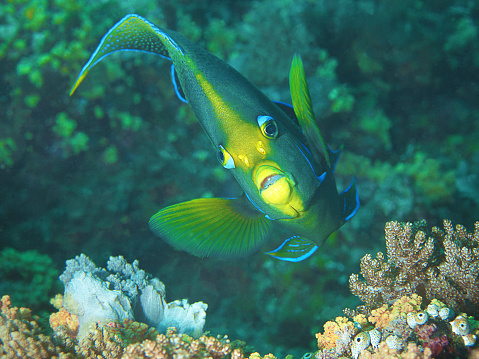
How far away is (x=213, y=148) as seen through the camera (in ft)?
9.75

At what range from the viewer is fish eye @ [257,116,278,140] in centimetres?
140

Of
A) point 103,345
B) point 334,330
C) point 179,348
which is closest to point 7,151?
point 103,345

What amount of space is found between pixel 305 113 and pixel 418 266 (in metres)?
1.55

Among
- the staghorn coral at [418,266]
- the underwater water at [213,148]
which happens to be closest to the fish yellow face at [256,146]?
the staghorn coral at [418,266]

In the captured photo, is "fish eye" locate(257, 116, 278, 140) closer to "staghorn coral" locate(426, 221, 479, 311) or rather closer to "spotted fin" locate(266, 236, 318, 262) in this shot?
"spotted fin" locate(266, 236, 318, 262)

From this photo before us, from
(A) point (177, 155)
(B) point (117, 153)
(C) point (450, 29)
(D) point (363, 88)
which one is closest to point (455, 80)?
(C) point (450, 29)

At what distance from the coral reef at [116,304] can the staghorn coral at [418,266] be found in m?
1.37

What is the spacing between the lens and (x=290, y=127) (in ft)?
5.44

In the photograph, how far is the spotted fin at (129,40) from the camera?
5.56ft

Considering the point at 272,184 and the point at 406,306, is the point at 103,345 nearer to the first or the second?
the point at 272,184

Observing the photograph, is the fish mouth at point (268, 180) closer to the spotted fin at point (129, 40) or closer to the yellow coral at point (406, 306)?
the spotted fin at point (129, 40)

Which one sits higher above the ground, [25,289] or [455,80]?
[455,80]

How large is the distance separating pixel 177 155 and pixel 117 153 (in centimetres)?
66

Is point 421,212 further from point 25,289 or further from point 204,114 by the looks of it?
point 25,289
